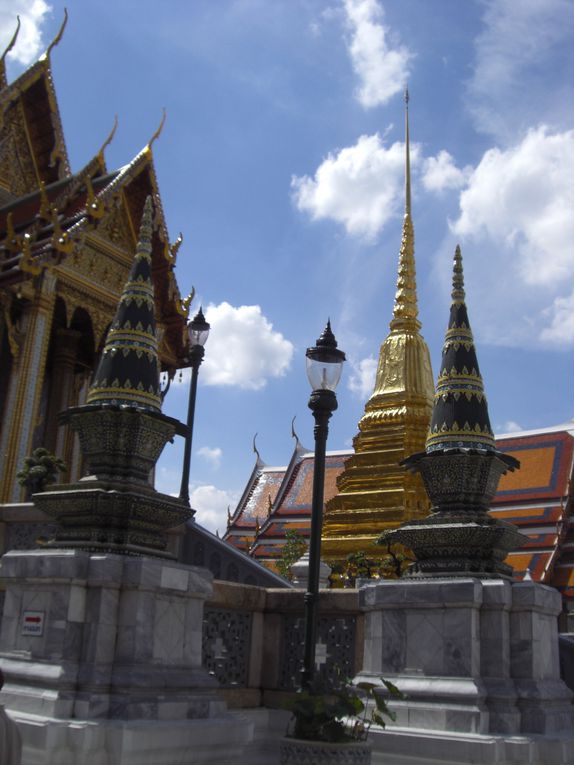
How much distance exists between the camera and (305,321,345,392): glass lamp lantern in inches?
281

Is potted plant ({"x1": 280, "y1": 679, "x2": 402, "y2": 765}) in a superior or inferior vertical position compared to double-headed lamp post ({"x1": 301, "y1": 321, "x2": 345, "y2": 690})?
inferior

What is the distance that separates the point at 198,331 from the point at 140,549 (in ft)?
15.8

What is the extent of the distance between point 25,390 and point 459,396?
990 cm

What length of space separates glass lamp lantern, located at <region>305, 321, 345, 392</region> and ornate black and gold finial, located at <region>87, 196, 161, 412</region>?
1.27 m

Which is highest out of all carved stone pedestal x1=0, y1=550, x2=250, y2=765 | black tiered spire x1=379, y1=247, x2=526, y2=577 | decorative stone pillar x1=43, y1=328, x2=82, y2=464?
decorative stone pillar x1=43, y1=328, x2=82, y2=464

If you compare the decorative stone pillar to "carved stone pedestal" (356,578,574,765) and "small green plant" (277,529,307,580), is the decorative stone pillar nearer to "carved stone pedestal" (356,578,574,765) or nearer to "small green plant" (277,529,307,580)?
"small green plant" (277,529,307,580)

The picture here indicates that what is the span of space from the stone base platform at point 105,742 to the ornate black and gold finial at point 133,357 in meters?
2.32

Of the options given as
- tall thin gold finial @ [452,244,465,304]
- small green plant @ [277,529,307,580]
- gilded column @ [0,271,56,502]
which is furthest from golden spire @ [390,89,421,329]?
tall thin gold finial @ [452,244,465,304]

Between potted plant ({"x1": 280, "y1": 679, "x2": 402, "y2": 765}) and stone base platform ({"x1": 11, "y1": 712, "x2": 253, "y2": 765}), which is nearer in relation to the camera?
potted plant ({"x1": 280, "y1": 679, "x2": 402, "y2": 765})

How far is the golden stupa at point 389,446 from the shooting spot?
22.8 meters

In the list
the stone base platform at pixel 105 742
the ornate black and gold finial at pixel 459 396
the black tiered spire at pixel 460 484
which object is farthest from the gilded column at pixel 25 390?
the stone base platform at pixel 105 742

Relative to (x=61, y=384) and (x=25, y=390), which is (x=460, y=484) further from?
(x=61, y=384)

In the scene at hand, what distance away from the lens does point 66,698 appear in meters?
5.53

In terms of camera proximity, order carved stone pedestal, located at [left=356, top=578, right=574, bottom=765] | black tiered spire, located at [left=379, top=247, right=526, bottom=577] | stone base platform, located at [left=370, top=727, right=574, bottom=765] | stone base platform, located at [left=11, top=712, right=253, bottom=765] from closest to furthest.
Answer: stone base platform, located at [left=11, top=712, right=253, bottom=765]
stone base platform, located at [left=370, top=727, right=574, bottom=765]
carved stone pedestal, located at [left=356, top=578, right=574, bottom=765]
black tiered spire, located at [left=379, top=247, right=526, bottom=577]
